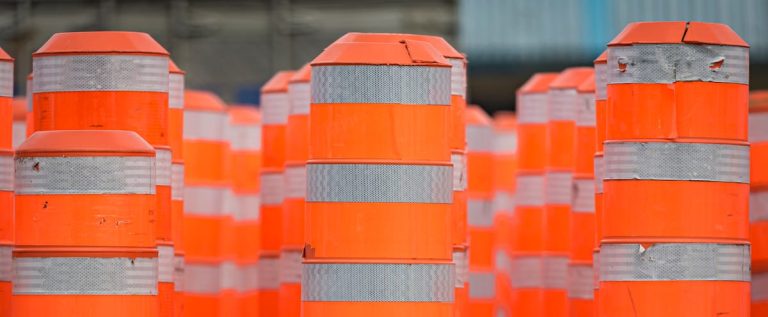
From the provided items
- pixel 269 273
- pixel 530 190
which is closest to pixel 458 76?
pixel 269 273

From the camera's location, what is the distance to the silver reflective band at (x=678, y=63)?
901 cm

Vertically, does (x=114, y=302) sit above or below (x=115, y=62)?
below

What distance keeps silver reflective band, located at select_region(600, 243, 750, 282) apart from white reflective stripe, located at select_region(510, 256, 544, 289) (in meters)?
5.71

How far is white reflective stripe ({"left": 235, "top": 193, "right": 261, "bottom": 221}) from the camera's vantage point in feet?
50.8

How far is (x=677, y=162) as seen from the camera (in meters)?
8.96

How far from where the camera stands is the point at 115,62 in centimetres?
978

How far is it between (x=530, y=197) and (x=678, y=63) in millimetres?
6027

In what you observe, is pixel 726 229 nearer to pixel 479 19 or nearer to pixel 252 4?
pixel 252 4

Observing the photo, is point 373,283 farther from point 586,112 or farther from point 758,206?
point 586,112

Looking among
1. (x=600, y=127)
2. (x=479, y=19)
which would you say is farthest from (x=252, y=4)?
(x=600, y=127)

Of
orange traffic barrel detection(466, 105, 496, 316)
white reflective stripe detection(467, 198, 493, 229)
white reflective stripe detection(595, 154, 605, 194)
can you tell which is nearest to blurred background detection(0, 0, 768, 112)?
orange traffic barrel detection(466, 105, 496, 316)

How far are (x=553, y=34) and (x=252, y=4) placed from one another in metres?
4.85

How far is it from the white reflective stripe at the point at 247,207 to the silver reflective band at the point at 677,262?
672cm

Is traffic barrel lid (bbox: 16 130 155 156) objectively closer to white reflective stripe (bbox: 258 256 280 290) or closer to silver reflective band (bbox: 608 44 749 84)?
silver reflective band (bbox: 608 44 749 84)
